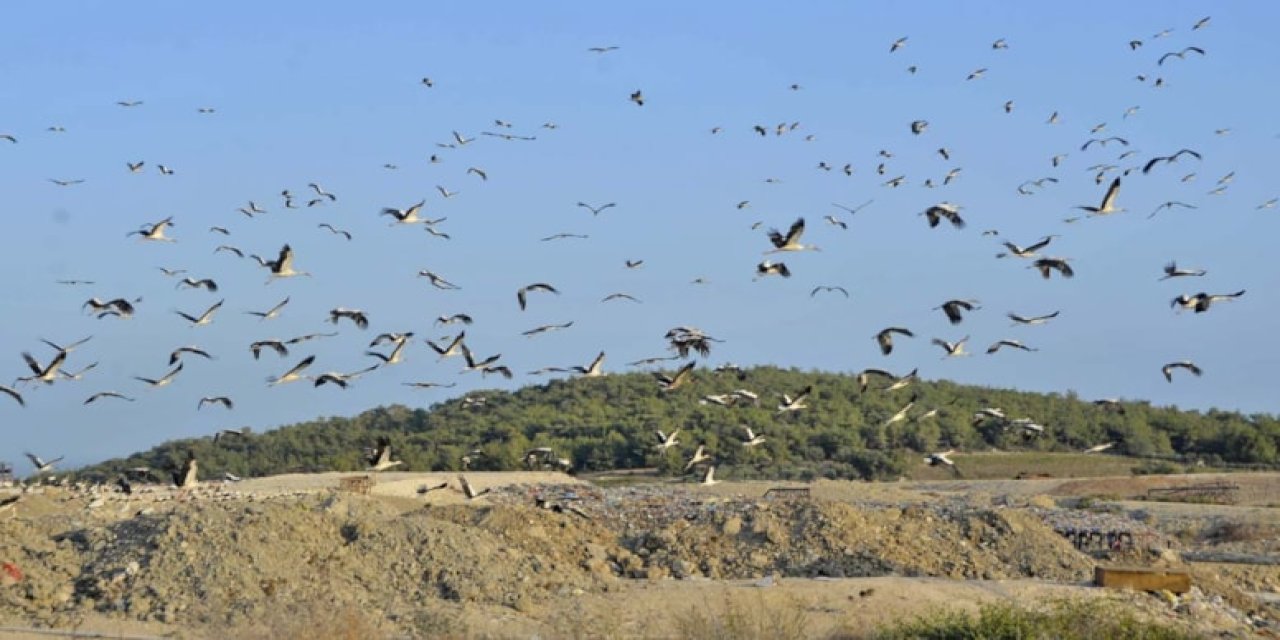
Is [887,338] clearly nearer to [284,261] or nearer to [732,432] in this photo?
[284,261]

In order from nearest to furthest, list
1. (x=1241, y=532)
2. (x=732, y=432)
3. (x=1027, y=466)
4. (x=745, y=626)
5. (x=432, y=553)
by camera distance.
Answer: (x=745, y=626) < (x=432, y=553) < (x=1241, y=532) < (x=1027, y=466) < (x=732, y=432)

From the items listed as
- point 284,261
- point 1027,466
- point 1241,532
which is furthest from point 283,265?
point 1027,466

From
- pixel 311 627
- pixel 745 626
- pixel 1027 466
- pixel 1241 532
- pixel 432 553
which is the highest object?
pixel 1027 466

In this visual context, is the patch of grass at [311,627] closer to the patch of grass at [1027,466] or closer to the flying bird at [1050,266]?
the flying bird at [1050,266]

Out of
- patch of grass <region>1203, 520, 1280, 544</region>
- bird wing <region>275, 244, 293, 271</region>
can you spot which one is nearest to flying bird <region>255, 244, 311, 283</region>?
bird wing <region>275, 244, 293, 271</region>

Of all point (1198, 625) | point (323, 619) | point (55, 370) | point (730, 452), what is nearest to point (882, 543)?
point (1198, 625)

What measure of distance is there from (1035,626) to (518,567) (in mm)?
7303

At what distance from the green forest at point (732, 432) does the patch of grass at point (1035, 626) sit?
104ft

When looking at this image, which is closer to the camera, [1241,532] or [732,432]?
[1241,532]

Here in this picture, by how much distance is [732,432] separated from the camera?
60.5m

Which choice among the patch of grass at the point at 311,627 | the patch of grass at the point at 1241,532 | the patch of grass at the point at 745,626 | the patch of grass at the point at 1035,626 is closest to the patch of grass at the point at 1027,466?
the patch of grass at the point at 1241,532

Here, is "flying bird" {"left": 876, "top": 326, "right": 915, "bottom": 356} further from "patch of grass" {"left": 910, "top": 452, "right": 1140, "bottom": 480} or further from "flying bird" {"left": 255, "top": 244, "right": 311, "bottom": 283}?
"patch of grass" {"left": 910, "top": 452, "right": 1140, "bottom": 480}

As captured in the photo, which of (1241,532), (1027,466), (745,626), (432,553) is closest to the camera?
(745,626)

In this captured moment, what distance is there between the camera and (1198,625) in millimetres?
20672
